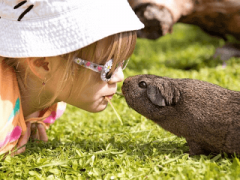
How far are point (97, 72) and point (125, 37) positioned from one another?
34 centimetres

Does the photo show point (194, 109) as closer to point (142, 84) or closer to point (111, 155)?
point (142, 84)

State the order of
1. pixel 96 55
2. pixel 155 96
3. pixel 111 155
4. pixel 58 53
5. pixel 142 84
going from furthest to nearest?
pixel 142 84
pixel 155 96
pixel 111 155
pixel 96 55
pixel 58 53

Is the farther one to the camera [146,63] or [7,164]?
[146,63]

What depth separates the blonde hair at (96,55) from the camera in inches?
87.3

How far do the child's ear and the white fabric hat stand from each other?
0.82ft

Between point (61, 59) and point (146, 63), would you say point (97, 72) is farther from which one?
point (146, 63)

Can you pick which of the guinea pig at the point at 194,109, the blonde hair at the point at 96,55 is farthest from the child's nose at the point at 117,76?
the guinea pig at the point at 194,109

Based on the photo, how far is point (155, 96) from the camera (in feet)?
8.20

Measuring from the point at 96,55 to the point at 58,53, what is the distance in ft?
1.12

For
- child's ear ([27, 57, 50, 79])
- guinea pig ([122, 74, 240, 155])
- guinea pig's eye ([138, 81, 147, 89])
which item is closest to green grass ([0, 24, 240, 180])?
guinea pig ([122, 74, 240, 155])

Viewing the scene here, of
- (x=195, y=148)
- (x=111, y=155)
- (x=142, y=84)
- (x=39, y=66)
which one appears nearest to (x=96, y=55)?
(x=39, y=66)

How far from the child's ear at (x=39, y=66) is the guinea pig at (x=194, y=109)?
0.76 meters

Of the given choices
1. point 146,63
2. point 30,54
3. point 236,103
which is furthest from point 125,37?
point 146,63

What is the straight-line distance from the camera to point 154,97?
8.21 feet
